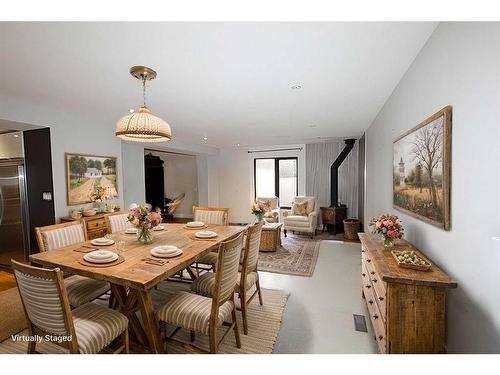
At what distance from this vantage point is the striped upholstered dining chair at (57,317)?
1.26 m

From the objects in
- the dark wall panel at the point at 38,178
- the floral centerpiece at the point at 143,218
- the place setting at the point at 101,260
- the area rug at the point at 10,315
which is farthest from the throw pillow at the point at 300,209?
the area rug at the point at 10,315

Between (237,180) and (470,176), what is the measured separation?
670 centimetres

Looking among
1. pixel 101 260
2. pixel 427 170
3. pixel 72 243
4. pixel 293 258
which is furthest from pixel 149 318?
pixel 293 258

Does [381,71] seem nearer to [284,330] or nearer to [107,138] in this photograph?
[284,330]

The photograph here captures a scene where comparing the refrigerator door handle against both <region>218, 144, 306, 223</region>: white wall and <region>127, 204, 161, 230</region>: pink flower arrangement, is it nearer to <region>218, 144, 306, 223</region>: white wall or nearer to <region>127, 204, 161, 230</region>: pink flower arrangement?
<region>127, 204, 161, 230</region>: pink flower arrangement

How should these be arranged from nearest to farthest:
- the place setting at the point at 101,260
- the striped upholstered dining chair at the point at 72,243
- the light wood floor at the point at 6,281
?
1. the place setting at the point at 101,260
2. the striped upholstered dining chair at the point at 72,243
3. the light wood floor at the point at 6,281

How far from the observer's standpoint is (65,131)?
3457 mm

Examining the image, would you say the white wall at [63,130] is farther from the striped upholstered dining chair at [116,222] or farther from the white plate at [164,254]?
the white plate at [164,254]

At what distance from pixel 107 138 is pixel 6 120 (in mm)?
1322

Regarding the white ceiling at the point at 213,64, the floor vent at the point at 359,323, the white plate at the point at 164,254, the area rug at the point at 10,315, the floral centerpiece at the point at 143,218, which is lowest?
the floor vent at the point at 359,323

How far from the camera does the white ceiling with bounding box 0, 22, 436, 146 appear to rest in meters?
1.60

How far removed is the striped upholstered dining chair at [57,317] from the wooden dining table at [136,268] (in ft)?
0.72

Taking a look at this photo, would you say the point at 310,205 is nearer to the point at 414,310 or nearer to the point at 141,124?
the point at 414,310

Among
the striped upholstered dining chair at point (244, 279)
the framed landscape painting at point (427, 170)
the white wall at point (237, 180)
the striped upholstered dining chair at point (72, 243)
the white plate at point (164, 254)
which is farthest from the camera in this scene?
the white wall at point (237, 180)
